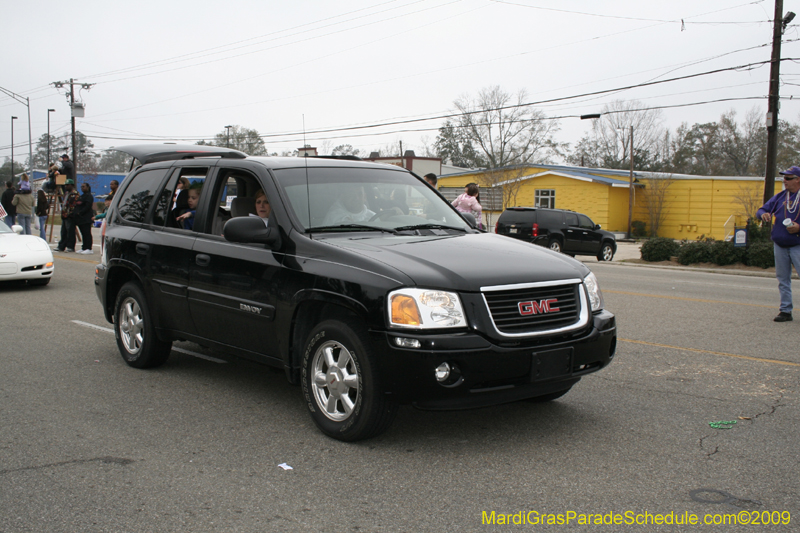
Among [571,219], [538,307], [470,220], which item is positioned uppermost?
[470,220]

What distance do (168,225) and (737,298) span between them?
9.38 metres

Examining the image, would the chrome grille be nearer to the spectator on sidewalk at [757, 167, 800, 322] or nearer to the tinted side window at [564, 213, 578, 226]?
the spectator on sidewalk at [757, 167, 800, 322]

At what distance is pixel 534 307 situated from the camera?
13.9 feet

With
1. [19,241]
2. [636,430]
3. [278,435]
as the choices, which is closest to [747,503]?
[636,430]

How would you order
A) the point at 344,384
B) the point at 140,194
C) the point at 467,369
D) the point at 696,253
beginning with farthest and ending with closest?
the point at 696,253 → the point at 140,194 → the point at 344,384 → the point at 467,369

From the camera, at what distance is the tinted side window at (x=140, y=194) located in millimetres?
6520

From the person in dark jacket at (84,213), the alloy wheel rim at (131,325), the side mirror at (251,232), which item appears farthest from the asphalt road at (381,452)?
the person in dark jacket at (84,213)

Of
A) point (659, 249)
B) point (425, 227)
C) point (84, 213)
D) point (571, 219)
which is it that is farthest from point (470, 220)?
point (571, 219)

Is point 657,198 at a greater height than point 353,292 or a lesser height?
greater

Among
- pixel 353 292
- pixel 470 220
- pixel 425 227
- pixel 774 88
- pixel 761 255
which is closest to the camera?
pixel 353 292

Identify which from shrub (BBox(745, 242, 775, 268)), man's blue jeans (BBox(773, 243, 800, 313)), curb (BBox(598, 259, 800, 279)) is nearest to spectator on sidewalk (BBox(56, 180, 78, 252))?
curb (BBox(598, 259, 800, 279))

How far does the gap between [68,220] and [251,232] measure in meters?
16.1

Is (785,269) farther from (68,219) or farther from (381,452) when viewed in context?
(68,219)

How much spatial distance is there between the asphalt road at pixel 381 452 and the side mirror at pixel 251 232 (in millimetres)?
1255
